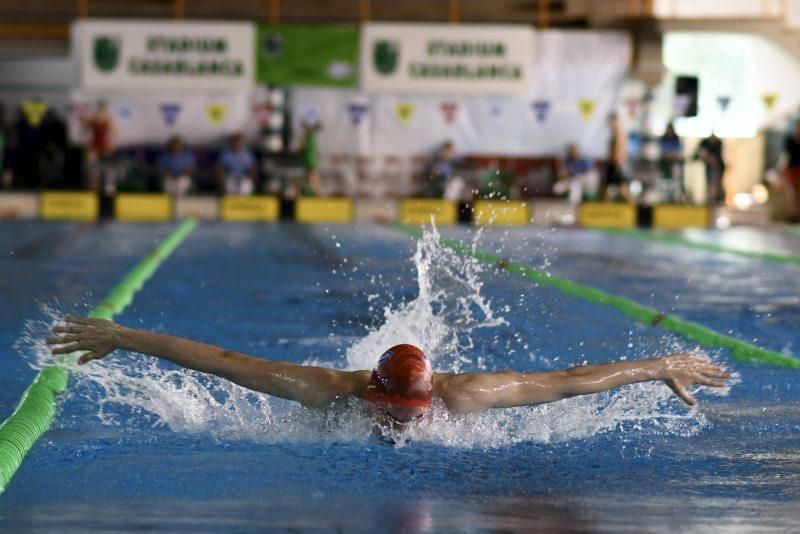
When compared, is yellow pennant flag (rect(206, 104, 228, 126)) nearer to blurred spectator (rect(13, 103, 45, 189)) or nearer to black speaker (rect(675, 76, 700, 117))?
blurred spectator (rect(13, 103, 45, 189))

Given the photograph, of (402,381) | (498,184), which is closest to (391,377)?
(402,381)

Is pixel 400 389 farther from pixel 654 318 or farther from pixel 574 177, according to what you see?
pixel 574 177

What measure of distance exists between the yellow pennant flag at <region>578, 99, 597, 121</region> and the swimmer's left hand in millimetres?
13066

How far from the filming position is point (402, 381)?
335cm

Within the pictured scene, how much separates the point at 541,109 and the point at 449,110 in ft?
4.11

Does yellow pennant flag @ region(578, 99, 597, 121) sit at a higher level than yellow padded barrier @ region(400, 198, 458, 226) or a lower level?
higher

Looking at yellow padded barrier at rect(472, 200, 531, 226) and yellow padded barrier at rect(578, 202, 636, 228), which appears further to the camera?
yellow padded barrier at rect(578, 202, 636, 228)

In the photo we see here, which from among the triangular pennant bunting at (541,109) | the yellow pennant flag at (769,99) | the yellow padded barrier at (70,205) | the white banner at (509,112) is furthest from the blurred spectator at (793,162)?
the yellow padded barrier at (70,205)

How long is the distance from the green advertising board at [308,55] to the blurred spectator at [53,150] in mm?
2931

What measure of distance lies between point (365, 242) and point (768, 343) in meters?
5.91

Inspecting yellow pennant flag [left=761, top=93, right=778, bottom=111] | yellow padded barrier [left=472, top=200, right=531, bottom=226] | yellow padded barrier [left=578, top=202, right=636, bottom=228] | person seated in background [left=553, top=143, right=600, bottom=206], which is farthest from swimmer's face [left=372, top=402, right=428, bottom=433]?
yellow pennant flag [left=761, top=93, right=778, bottom=111]

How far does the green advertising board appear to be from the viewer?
16.1 metres

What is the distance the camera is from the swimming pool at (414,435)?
9.71 ft

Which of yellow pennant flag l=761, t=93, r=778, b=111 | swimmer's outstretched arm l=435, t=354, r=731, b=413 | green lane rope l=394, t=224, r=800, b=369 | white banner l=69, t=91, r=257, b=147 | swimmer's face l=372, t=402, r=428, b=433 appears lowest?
green lane rope l=394, t=224, r=800, b=369
